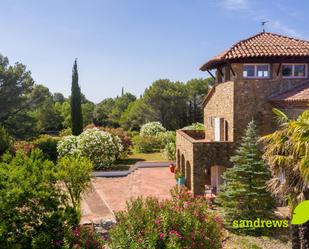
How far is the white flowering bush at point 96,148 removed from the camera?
91.8ft

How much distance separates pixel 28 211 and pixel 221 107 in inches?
532

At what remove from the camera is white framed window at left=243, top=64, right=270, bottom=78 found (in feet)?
58.7

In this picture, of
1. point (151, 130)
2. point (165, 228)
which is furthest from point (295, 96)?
point (151, 130)

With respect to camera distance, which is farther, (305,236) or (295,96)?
(295,96)

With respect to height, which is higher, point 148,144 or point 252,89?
point 252,89

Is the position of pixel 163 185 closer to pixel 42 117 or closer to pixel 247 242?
pixel 247 242

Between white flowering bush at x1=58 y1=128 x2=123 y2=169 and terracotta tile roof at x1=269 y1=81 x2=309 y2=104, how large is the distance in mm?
15223

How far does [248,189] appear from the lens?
14.4 m

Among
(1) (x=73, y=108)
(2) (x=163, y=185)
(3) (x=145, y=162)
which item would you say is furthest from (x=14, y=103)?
(2) (x=163, y=185)

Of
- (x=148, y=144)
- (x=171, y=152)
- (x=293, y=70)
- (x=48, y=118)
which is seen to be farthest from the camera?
(x=48, y=118)

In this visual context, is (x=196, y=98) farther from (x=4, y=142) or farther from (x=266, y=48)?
(x=266, y=48)

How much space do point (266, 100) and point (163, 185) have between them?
8375 millimetres

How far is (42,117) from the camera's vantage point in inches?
2340

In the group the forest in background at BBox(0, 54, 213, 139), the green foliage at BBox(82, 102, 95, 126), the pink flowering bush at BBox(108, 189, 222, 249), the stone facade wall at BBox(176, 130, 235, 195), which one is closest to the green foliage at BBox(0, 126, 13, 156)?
the forest in background at BBox(0, 54, 213, 139)
